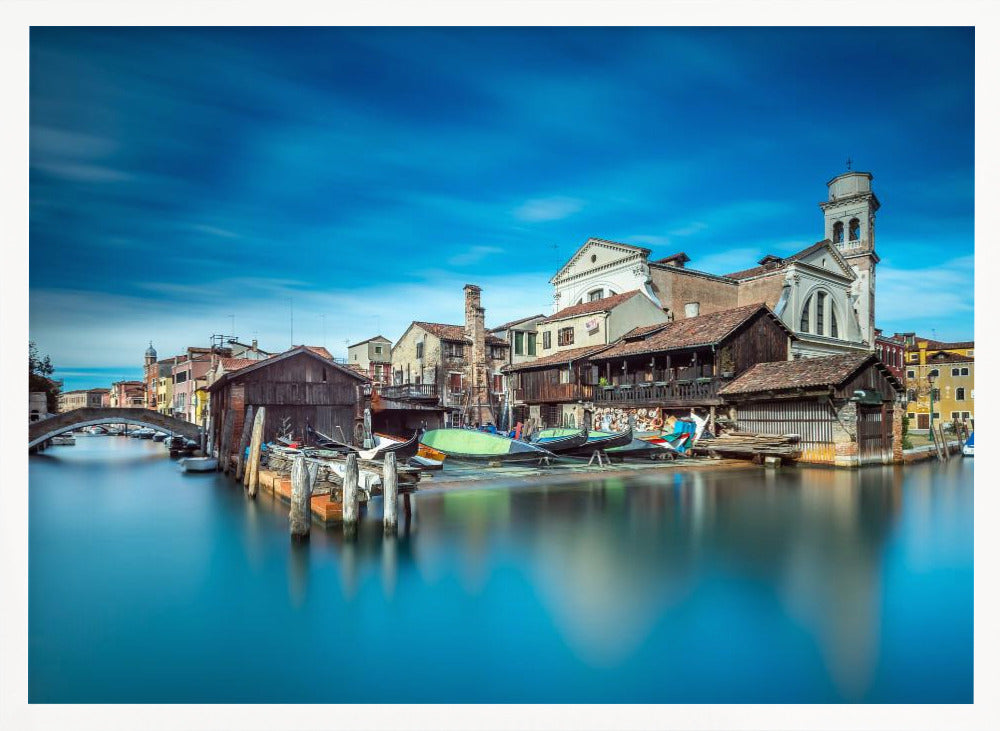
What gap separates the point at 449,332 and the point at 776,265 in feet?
42.4

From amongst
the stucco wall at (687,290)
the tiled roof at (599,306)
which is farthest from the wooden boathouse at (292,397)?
the stucco wall at (687,290)

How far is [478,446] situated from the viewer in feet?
47.8

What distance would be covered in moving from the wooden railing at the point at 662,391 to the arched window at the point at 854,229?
36.8ft

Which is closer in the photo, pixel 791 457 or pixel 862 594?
pixel 862 594

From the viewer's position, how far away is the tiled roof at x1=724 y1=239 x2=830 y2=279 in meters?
20.5

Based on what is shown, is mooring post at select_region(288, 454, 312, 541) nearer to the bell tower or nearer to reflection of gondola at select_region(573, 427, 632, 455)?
reflection of gondola at select_region(573, 427, 632, 455)

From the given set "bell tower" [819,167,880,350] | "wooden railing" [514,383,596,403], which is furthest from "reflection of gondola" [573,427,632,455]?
"bell tower" [819,167,880,350]

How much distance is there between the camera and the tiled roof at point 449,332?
26.6 meters

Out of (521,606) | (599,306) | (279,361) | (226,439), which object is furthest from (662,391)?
(521,606)
